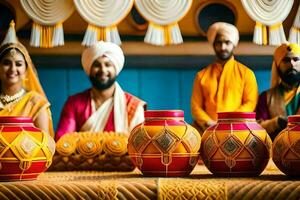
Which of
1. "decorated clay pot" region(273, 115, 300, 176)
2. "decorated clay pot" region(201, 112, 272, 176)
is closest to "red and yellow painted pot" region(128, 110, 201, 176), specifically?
"decorated clay pot" region(201, 112, 272, 176)

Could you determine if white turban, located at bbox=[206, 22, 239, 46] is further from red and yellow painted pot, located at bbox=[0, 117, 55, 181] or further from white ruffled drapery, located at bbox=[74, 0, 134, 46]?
red and yellow painted pot, located at bbox=[0, 117, 55, 181]

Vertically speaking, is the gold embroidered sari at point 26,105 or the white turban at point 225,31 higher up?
the white turban at point 225,31

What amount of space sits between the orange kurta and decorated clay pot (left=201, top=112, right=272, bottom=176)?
3.83 ft

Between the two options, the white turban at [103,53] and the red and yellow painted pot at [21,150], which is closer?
the red and yellow painted pot at [21,150]

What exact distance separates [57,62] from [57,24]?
532 mm

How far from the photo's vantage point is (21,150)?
110 cm

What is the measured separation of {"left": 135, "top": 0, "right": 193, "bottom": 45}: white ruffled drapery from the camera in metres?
2.29

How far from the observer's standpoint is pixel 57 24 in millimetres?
2312

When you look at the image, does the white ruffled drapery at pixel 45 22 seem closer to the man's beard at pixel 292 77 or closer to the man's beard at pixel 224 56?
the man's beard at pixel 224 56

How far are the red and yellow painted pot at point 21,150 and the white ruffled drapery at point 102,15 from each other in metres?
1.18

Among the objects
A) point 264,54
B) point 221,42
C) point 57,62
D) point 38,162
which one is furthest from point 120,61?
point 38,162

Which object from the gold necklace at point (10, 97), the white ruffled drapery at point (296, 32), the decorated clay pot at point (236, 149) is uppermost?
the white ruffled drapery at point (296, 32)

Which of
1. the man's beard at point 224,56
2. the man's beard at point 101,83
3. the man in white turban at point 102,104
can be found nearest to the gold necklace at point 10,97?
the man in white turban at point 102,104

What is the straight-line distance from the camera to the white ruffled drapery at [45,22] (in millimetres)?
2305
